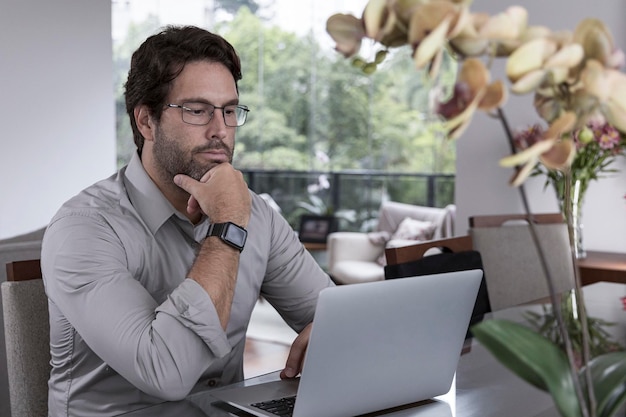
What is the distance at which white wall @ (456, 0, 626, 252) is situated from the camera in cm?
364

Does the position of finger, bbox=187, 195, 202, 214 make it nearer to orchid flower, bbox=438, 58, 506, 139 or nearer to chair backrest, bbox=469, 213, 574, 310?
orchid flower, bbox=438, 58, 506, 139

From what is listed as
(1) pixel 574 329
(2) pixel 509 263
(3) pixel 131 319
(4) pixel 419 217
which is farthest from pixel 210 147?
(4) pixel 419 217

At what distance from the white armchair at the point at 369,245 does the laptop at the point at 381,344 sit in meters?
4.47

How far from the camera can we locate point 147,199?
1604 mm

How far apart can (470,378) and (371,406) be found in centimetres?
30

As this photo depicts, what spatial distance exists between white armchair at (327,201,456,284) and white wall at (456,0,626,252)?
65.8 inches

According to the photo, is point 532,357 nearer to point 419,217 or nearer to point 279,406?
point 279,406

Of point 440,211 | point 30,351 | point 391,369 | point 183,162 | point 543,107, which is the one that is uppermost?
point 543,107

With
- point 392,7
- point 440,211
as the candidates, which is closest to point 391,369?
point 392,7

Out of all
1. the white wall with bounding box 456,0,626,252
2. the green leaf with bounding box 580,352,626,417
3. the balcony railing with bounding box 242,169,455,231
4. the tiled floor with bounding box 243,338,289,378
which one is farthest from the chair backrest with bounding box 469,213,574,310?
the balcony railing with bounding box 242,169,455,231

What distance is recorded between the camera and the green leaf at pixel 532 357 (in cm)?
65

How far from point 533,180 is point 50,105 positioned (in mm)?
2319

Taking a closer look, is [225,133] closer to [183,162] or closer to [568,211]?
[183,162]

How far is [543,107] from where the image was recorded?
728 mm
